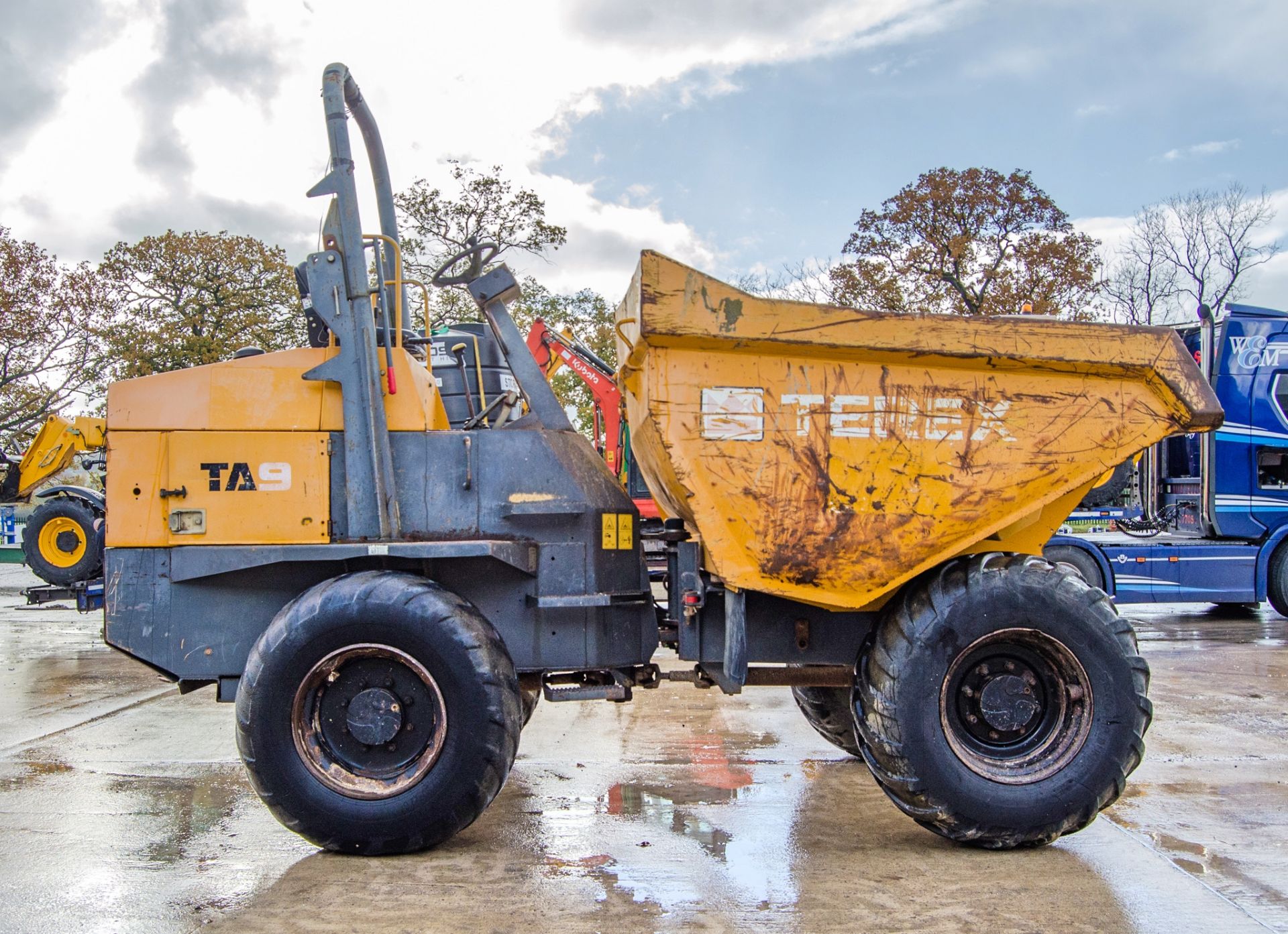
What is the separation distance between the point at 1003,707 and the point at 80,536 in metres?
10.8

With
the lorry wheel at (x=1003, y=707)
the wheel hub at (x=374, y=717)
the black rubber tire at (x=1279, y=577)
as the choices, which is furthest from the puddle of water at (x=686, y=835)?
the black rubber tire at (x=1279, y=577)

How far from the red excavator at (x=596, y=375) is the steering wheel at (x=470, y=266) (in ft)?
26.5

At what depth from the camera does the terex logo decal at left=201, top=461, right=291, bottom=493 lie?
14.7 feet

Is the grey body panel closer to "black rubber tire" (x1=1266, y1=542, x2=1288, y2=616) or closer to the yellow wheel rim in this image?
the yellow wheel rim

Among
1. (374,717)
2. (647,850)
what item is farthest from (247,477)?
(647,850)

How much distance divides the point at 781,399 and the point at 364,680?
212 cm

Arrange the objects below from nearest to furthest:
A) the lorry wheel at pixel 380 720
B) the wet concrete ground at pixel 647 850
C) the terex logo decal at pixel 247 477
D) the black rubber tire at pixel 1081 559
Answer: the wet concrete ground at pixel 647 850, the lorry wheel at pixel 380 720, the terex logo decal at pixel 247 477, the black rubber tire at pixel 1081 559

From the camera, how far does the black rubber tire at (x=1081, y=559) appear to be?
11891mm

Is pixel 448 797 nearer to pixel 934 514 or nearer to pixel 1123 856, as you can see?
pixel 934 514

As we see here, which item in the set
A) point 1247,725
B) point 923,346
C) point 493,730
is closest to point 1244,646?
point 1247,725

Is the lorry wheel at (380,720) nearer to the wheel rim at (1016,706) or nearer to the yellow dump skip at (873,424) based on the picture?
the yellow dump skip at (873,424)

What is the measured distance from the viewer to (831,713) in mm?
5660

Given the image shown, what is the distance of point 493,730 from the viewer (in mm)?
4160

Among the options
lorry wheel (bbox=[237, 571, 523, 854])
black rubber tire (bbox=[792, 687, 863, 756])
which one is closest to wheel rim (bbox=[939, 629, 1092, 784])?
black rubber tire (bbox=[792, 687, 863, 756])
